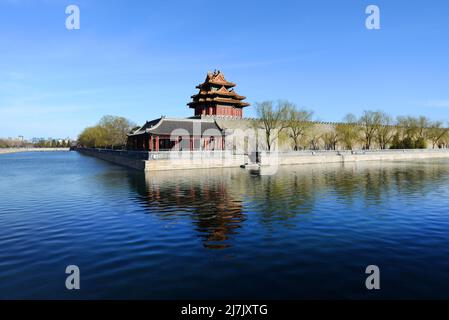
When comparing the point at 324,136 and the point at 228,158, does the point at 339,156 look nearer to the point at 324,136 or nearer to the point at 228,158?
the point at 324,136

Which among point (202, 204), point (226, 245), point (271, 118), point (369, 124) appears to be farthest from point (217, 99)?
point (226, 245)

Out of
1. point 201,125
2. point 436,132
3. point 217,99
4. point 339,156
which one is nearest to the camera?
point 201,125

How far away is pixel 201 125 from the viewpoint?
51906 mm

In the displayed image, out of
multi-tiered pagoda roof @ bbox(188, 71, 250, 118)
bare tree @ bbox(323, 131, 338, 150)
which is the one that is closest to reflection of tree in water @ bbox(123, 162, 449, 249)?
multi-tiered pagoda roof @ bbox(188, 71, 250, 118)

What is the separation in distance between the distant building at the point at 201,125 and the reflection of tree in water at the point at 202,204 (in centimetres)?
1756

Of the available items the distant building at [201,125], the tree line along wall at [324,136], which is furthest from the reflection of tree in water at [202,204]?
the tree line along wall at [324,136]

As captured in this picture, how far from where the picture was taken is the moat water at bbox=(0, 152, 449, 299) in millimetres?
8078

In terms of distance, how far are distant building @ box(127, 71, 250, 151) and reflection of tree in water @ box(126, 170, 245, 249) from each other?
1756cm

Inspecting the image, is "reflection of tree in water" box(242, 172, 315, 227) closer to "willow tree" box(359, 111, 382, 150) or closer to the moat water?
the moat water

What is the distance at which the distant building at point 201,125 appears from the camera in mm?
46609

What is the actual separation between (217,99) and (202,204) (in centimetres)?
4774
